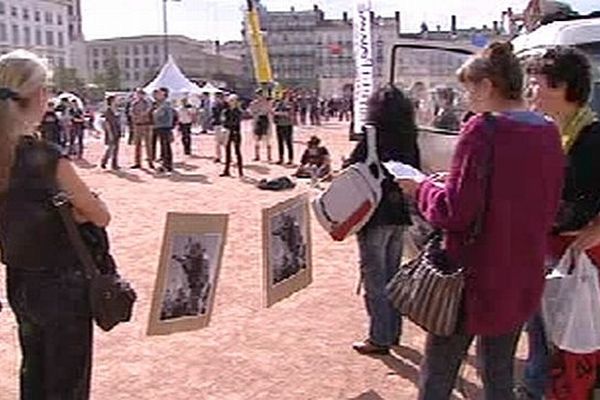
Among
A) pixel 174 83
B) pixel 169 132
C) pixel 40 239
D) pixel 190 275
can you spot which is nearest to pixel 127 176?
pixel 169 132

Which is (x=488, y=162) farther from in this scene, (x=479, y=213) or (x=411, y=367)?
(x=411, y=367)

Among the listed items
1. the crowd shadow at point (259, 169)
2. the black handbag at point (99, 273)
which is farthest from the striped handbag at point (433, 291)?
the crowd shadow at point (259, 169)

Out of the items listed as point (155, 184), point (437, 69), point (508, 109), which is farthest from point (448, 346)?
point (155, 184)

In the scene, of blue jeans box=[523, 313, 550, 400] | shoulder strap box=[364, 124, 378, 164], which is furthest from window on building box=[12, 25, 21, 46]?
blue jeans box=[523, 313, 550, 400]

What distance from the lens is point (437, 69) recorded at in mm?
7566

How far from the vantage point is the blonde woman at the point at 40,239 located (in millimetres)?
3076

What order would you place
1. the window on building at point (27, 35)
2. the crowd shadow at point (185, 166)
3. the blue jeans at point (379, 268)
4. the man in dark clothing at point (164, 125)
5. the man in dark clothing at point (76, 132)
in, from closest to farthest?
the blue jeans at point (379, 268)
the man in dark clothing at point (164, 125)
the crowd shadow at point (185, 166)
the man in dark clothing at point (76, 132)
the window on building at point (27, 35)

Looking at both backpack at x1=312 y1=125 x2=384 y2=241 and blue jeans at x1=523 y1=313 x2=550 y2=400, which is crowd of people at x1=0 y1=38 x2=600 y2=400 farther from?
backpack at x1=312 y1=125 x2=384 y2=241

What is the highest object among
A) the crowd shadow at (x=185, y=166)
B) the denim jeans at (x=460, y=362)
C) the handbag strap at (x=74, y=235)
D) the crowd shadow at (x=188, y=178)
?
the handbag strap at (x=74, y=235)

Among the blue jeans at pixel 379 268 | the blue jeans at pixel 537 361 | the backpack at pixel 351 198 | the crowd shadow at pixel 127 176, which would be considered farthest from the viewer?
the crowd shadow at pixel 127 176

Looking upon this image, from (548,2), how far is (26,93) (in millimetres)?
5540

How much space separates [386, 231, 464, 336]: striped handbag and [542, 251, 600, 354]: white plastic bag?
622mm

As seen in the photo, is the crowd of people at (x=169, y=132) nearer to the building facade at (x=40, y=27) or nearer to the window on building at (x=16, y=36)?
the building facade at (x=40, y=27)

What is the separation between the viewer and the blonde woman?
3.08 m
